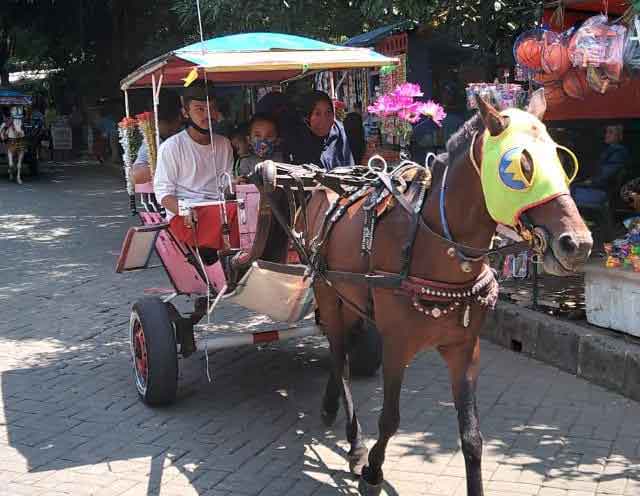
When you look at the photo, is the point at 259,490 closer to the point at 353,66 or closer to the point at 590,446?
the point at 590,446

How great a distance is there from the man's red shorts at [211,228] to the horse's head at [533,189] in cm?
229

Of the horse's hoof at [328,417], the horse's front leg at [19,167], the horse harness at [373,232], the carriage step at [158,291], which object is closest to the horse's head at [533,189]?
the horse harness at [373,232]

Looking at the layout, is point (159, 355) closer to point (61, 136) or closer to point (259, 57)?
point (259, 57)

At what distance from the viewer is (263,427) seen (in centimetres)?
499

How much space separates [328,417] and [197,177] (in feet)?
6.35

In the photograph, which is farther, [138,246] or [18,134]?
[18,134]

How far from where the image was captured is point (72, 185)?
20.3m

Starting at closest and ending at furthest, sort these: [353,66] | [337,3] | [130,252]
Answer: [353,66] → [130,252] → [337,3]

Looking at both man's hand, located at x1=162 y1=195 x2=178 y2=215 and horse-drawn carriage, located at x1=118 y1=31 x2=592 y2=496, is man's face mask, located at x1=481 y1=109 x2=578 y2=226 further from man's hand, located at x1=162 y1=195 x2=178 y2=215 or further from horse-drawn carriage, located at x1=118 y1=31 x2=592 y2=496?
man's hand, located at x1=162 y1=195 x2=178 y2=215

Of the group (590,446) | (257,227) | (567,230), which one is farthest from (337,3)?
(567,230)

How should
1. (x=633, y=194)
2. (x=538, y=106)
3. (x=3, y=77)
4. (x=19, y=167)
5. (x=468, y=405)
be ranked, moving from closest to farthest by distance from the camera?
1. (x=538, y=106)
2. (x=468, y=405)
3. (x=633, y=194)
4. (x=19, y=167)
5. (x=3, y=77)

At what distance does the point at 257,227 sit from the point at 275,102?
138 centimetres

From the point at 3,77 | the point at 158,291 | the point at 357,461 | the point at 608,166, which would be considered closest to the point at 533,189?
the point at 357,461

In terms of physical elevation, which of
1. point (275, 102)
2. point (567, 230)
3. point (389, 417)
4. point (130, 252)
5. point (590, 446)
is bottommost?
point (590, 446)
